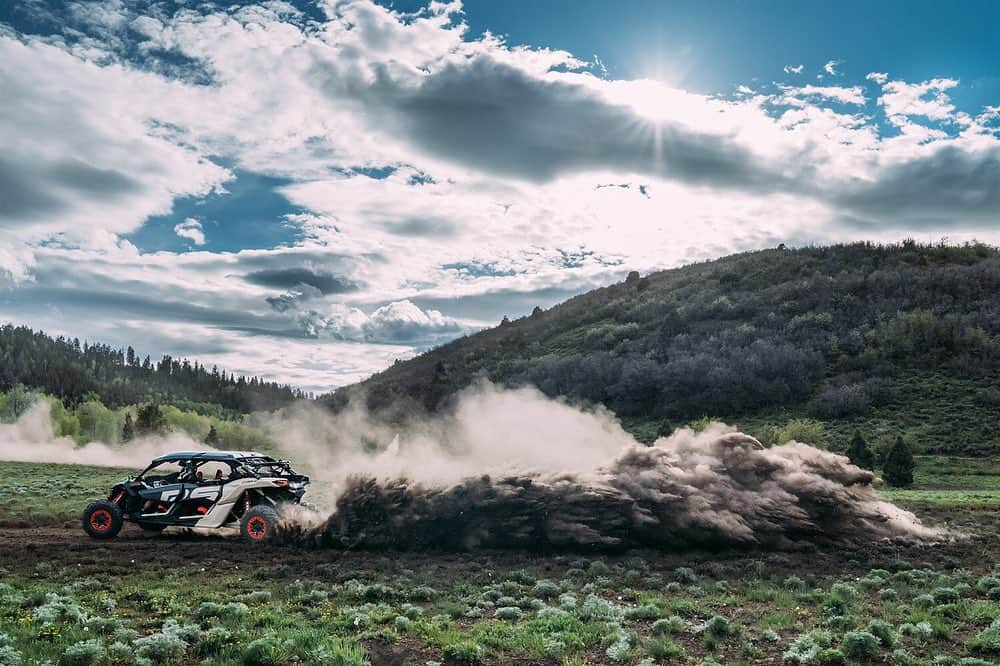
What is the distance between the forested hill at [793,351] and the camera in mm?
62719

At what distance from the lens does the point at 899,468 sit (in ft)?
128

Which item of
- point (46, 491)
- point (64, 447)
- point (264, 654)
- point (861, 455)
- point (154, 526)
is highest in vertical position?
point (861, 455)

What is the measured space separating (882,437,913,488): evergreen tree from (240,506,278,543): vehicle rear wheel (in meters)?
35.2

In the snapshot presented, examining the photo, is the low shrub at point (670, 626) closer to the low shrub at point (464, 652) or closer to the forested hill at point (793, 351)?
the low shrub at point (464, 652)

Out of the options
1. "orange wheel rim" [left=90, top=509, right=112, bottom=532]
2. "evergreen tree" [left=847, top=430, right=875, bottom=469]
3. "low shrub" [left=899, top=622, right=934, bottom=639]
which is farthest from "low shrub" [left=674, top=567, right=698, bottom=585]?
"evergreen tree" [left=847, top=430, right=875, bottom=469]

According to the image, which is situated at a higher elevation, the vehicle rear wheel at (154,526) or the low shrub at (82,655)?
the low shrub at (82,655)

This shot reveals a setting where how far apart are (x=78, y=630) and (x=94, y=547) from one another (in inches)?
343

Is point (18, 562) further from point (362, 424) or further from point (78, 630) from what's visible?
point (362, 424)

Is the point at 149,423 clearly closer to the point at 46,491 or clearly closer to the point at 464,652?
the point at 46,491

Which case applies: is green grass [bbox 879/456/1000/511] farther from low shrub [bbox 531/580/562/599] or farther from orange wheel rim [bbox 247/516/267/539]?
orange wheel rim [bbox 247/516/267/539]

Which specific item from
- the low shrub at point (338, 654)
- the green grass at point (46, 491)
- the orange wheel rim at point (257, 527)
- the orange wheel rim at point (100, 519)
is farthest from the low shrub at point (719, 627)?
the green grass at point (46, 491)

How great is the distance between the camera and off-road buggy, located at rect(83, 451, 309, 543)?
1973cm

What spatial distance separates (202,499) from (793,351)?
67357 mm

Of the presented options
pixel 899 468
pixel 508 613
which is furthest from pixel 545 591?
pixel 899 468
